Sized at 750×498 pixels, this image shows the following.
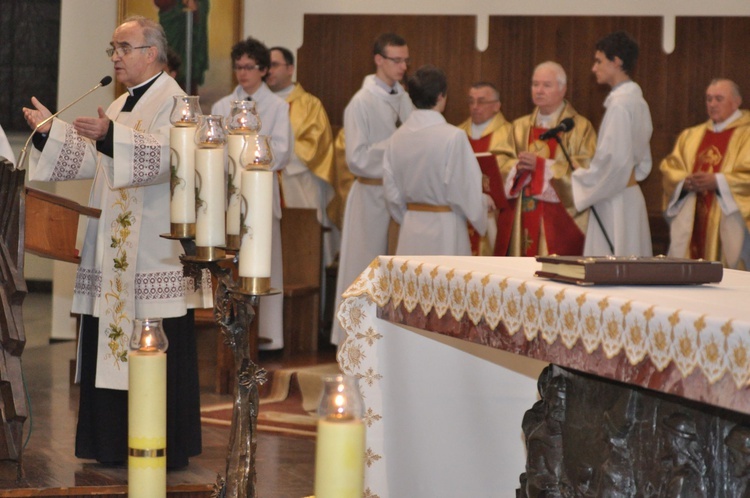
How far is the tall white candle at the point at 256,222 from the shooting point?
2.00 meters

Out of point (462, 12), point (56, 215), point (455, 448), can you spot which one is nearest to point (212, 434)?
point (56, 215)

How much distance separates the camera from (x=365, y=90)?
7711mm

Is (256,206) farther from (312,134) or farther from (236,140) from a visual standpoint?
(312,134)

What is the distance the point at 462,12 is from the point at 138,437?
24.0 feet

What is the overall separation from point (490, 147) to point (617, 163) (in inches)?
55.9

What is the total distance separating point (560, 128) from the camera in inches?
282

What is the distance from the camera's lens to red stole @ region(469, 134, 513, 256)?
287 inches

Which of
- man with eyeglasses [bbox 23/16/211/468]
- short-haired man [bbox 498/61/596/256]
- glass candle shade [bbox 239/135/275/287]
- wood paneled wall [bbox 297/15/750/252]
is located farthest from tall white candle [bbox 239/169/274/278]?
wood paneled wall [bbox 297/15/750/252]

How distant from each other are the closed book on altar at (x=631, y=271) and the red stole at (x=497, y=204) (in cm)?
454

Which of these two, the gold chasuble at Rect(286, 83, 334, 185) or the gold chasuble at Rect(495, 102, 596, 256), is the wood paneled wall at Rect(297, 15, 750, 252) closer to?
the gold chasuble at Rect(286, 83, 334, 185)

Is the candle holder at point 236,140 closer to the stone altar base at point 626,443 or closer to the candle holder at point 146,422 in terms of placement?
the candle holder at point 146,422

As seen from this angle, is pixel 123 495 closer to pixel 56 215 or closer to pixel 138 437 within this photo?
pixel 56 215

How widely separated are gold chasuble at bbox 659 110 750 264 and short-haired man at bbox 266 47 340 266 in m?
2.43

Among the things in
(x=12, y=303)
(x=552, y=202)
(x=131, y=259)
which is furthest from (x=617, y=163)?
(x=12, y=303)
